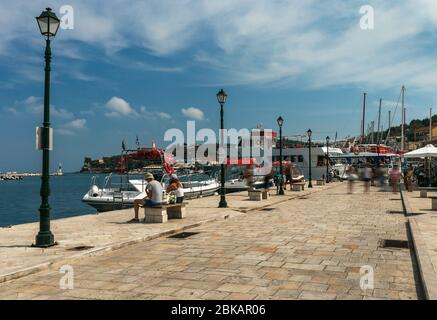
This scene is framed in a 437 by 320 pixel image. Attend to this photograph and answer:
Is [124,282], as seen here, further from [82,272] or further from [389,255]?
[389,255]

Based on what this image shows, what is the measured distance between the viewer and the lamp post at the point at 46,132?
8883 millimetres

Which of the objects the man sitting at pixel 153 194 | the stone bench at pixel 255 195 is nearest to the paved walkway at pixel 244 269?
the man sitting at pixel 153 194

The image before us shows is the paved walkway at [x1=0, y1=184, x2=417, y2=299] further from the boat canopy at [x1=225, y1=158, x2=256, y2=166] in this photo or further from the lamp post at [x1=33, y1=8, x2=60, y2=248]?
the boat canopy at [x1=225, y1=158, x2=256, y2=166]

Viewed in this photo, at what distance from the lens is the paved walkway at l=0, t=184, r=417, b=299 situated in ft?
18.6

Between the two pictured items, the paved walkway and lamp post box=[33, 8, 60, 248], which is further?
lamp post box=[33, 8, 60, 248]

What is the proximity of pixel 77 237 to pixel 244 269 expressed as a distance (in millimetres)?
5005

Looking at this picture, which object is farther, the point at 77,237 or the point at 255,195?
the point at 255,195

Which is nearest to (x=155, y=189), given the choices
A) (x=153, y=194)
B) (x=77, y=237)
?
(x=153, y=194)

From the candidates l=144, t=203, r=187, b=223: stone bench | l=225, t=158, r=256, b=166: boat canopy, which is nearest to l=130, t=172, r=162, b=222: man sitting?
l=144, t=203, r=187, b=223: stone bench

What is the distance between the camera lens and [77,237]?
33.1 ft

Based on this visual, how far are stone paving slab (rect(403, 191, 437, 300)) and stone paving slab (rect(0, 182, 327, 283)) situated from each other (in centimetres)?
591

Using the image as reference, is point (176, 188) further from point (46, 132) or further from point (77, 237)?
point (46, 132)
